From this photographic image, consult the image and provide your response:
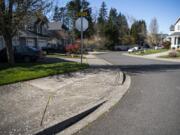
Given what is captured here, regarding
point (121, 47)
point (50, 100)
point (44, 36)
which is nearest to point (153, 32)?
point (121, 47)

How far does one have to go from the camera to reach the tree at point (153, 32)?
10500 cm

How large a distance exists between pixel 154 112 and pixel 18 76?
6.97 m

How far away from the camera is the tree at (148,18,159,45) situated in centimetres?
10500

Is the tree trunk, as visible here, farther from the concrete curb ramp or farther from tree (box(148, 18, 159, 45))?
tree (box(148, 18, 159, 45))

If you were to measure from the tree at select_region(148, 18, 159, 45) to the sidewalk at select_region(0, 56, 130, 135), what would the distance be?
95187mm

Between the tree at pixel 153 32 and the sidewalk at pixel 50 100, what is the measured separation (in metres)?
95.2

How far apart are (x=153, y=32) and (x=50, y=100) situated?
101060 millimetres

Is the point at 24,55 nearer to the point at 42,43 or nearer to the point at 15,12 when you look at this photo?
the point at 15,12

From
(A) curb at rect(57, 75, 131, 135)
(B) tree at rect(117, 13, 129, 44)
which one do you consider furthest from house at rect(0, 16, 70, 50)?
(A) curb at rect(57, 75, 131, 135)

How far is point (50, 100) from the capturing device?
8688mm

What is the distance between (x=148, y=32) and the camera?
108m

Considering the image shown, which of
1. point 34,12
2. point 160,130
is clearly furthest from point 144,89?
point 34,12

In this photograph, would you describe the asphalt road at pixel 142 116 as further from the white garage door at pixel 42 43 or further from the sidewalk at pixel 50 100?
the white garage door at pixel 42 43

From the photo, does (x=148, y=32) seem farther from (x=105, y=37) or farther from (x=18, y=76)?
(x=18, y=76)
